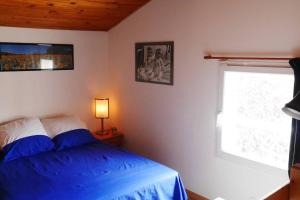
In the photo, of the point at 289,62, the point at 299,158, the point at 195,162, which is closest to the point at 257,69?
the point at 289,62

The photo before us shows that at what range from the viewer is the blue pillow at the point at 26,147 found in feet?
10.00

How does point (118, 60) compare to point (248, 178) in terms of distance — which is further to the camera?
point (118, 60)

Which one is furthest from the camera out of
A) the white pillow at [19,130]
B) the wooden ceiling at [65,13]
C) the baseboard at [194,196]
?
the baseboard at [194,196]

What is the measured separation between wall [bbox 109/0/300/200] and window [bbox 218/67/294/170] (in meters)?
0.11

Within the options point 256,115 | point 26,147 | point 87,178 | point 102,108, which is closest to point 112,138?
point 102,108

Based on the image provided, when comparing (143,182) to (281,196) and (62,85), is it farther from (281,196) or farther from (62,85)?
(62,85)

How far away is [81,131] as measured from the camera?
3629mm

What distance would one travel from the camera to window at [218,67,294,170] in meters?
2.58

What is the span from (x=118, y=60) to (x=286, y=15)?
7.34ft

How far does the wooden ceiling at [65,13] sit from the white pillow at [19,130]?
3.48ft

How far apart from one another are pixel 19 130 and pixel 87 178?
1.10 m

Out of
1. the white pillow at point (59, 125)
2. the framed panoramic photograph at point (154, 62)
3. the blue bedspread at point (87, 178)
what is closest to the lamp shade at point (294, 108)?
the blue bedspread at point (87, 178)

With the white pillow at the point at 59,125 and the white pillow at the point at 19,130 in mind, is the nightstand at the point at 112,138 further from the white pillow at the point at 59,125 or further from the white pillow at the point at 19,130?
the white pillow at the point at 19,130

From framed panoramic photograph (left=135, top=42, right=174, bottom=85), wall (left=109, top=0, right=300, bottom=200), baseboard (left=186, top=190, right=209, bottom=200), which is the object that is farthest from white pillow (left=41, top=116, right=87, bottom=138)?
baseboard (left=186, top=190, right=209, bottom=200)
